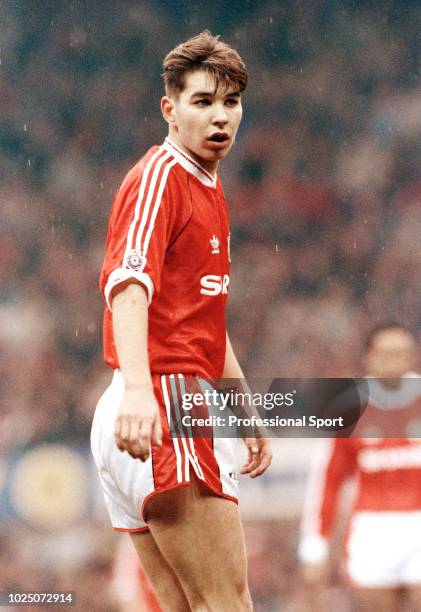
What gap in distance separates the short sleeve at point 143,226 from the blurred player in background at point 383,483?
2.04 m

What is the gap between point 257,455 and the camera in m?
2.88

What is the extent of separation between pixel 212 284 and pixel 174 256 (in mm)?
127

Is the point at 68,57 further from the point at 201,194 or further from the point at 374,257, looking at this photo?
the point at 201,194

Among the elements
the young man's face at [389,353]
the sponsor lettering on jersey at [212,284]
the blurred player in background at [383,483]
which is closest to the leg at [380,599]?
the blurred player in background at [383,483]

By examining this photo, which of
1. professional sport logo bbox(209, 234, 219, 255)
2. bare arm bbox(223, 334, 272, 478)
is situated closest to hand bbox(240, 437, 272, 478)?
bare arm bbox(223, 334, 272, 478)

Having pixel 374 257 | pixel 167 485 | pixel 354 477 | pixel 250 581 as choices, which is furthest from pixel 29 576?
pixel 167 485

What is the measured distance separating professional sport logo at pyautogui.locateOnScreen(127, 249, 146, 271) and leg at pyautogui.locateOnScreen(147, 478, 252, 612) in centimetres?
51

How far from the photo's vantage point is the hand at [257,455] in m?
2.87

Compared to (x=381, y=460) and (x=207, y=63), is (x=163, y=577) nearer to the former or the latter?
(x=207, y=63)

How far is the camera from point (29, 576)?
5832mm

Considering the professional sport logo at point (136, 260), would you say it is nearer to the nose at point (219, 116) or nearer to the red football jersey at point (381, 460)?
the nose at point (219, 116)

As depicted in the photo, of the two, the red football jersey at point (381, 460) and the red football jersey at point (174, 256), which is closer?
the red football jersey at point (174, 256)

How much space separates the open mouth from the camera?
2641 millimetres

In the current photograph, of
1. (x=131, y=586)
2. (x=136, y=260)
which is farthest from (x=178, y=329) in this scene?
(x=131, y=586)
